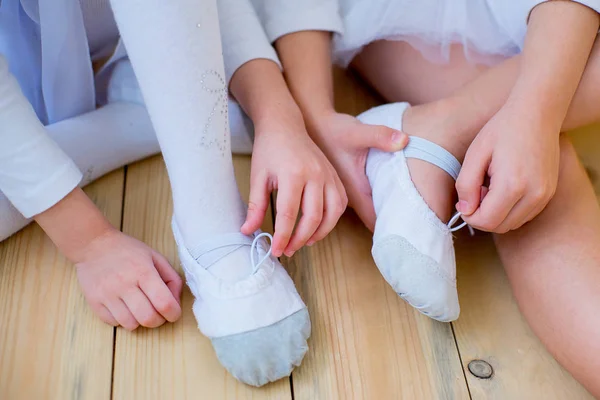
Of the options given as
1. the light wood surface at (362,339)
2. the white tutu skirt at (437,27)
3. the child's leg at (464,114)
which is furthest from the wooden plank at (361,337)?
the white tutu skirt at (437,27)

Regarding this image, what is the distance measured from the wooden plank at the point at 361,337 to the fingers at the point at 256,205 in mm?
98

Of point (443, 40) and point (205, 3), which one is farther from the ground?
point (205, 3)

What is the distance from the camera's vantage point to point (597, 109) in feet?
Result: 2.05

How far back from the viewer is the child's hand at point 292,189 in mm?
573

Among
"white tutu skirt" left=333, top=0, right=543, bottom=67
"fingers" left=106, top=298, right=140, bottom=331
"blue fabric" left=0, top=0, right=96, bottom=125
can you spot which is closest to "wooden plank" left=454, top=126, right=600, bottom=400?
"white tutu skirt" left=333, top=0, right=543, bottom=67

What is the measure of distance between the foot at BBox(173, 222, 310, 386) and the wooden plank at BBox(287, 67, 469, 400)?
36mm

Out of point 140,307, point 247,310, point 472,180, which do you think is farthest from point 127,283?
point 472,180

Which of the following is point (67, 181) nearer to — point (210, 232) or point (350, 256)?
point (210, 232)

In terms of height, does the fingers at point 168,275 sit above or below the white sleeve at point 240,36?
below

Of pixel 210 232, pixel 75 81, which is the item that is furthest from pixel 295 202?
pixel 75 81

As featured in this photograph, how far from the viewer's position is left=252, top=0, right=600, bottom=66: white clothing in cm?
69

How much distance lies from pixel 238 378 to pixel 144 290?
0.40 ft

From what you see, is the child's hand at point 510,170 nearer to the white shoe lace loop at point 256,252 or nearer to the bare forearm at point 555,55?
the bare forearm at point 555,55

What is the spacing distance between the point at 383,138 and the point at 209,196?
0.18 metres
